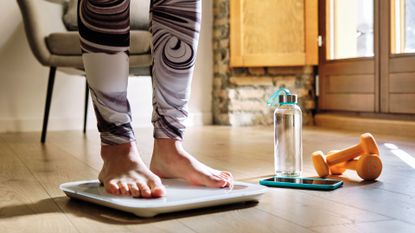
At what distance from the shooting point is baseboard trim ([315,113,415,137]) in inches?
112

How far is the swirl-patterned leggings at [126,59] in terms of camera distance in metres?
1.18

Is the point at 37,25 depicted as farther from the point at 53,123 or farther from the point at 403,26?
the point at 403,26

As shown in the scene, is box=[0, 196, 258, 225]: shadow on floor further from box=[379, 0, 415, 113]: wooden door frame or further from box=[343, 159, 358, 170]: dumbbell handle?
box=[379, 0, 415, 113]: wooden door frame

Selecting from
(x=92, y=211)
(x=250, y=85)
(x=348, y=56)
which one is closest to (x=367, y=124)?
(x=348, y=56)

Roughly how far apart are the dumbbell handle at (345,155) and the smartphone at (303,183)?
0.15m

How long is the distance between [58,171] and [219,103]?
2256 millimetres

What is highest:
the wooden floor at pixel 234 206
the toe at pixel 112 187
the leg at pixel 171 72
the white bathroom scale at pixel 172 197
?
the leg at pixel 171 72

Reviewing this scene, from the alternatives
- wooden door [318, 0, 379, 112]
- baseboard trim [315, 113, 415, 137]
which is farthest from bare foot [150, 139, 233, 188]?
wooden door [318, 0, 379, 112]

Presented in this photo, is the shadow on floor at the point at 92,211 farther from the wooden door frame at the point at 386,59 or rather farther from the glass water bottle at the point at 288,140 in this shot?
the wooden door frame at the point at 386,59

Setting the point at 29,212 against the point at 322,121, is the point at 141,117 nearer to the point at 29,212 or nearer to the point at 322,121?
the point at 322,121

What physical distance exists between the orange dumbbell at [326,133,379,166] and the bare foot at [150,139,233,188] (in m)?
0.37

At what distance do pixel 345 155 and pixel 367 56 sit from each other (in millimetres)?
1817

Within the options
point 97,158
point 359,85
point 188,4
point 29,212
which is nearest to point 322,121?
point 359,85

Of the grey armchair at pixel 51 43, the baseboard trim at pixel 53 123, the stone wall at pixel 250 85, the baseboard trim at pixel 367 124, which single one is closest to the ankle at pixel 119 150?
the grey armchair at pixel 51 43
